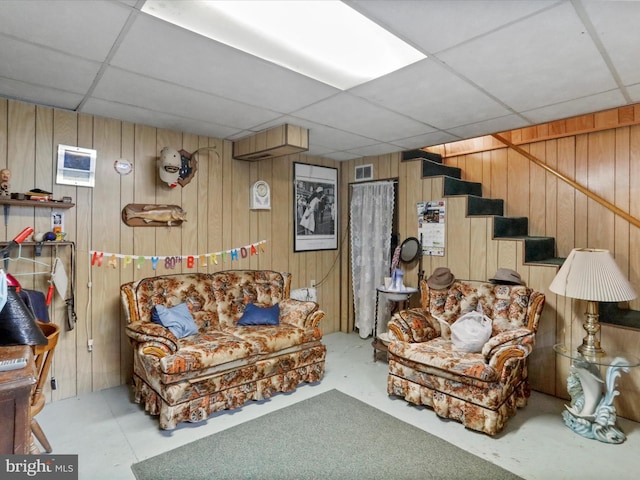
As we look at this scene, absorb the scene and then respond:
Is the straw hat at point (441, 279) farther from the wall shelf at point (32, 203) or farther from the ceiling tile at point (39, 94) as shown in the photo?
the ceiling tile at point (39, 94)

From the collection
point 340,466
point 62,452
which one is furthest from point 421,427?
point 62,452

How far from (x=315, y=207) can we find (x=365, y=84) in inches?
94.3

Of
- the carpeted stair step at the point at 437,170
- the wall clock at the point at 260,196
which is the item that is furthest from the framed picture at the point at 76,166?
the carpeted stair step at the point at 437,170

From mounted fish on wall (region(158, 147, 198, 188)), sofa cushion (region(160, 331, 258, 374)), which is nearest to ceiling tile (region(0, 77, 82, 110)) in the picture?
mounted fish on wall (region(158, 147, 198, 188))

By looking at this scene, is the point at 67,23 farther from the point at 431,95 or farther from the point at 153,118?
the point at 431,95

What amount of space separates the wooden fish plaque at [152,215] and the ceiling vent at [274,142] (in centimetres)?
88

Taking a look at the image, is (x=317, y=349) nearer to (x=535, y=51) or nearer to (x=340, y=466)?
(x=340, y=466)

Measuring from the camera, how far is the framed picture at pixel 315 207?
178 inches

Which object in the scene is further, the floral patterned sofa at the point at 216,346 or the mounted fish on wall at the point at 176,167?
the mounted fish on wall at the point at 176,167

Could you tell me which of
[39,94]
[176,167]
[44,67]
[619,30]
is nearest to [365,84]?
[619,30]

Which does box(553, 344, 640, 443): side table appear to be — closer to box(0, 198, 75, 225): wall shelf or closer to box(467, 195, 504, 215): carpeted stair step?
box(467, 195, 504, 215): carpeted stair step

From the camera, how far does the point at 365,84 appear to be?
241 cm

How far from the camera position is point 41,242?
2705 millimetres

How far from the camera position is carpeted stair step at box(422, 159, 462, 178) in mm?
4172
